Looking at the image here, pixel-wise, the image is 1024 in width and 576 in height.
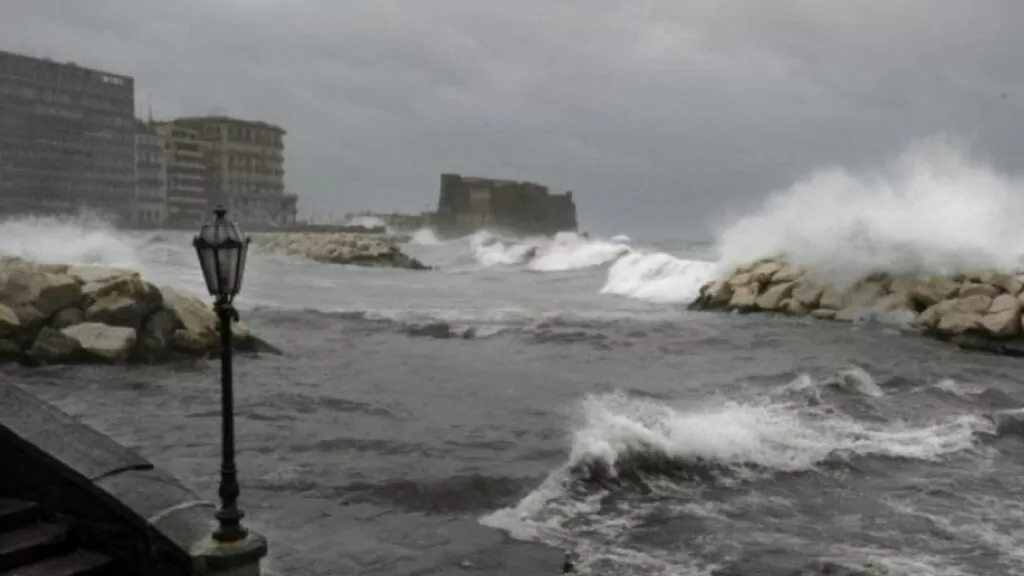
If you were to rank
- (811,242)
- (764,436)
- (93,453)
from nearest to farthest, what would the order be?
1. (93,453)
2. (764,436)
3. (811,242)

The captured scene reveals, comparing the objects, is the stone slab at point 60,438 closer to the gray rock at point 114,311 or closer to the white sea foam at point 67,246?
the gray rock at point 114,311

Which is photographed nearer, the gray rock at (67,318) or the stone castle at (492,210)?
the gray rock at (67,318)

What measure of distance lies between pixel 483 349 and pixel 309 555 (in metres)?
10.4

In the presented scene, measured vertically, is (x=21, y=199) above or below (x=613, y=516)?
above

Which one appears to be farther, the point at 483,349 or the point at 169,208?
the point at 169,208

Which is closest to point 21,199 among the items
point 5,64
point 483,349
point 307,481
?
point 5,64

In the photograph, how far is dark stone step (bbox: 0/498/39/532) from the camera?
4.38 metres

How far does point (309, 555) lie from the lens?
5.59 m

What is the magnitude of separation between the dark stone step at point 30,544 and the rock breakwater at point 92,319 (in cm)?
866

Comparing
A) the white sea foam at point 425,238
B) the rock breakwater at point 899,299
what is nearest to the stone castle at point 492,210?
the white sea foam at point 425,238

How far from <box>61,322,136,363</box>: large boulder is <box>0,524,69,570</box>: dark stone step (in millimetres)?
8618

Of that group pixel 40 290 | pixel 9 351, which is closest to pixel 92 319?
pixel 40 290

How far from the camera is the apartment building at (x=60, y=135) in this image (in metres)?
53.9

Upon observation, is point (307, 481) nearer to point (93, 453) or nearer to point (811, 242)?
point (93, 453)
